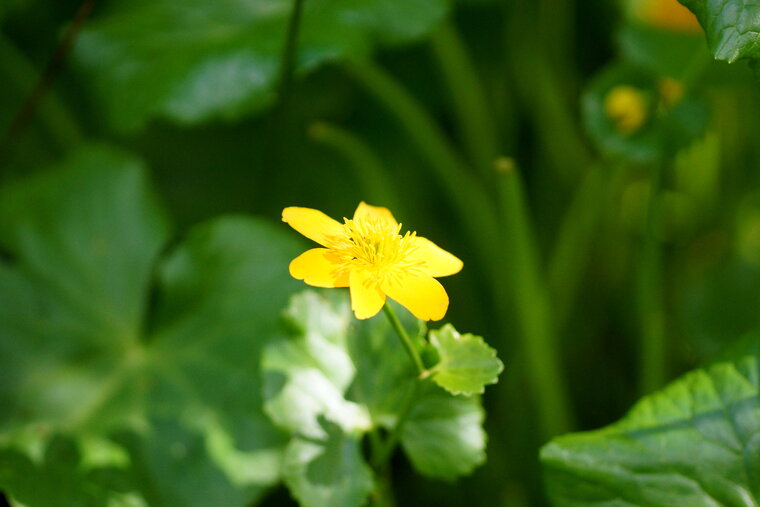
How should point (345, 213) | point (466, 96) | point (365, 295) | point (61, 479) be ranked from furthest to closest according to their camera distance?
point (345, 213) → point (466, 96) → point (61, 479) → point (365, 295)

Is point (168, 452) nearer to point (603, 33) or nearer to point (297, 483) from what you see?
point (297, 483)

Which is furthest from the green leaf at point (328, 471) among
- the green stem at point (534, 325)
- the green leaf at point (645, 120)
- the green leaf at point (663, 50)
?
the green leaf at point (663, 50)

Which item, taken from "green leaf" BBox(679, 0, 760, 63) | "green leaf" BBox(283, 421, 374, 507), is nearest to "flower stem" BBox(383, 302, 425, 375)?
"green leaf" BBox(283, 421, 374, 507)

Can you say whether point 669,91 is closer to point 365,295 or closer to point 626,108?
point 626,108

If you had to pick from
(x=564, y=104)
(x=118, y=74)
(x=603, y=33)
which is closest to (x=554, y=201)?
(x=564, y=104)

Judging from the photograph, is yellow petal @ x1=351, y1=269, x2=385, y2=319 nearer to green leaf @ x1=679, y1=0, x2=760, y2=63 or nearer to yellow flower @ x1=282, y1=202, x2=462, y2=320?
yellow flower @ x1=282, y1=202, x2=462, y2=320

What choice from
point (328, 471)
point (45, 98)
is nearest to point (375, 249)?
point (328, 471)
